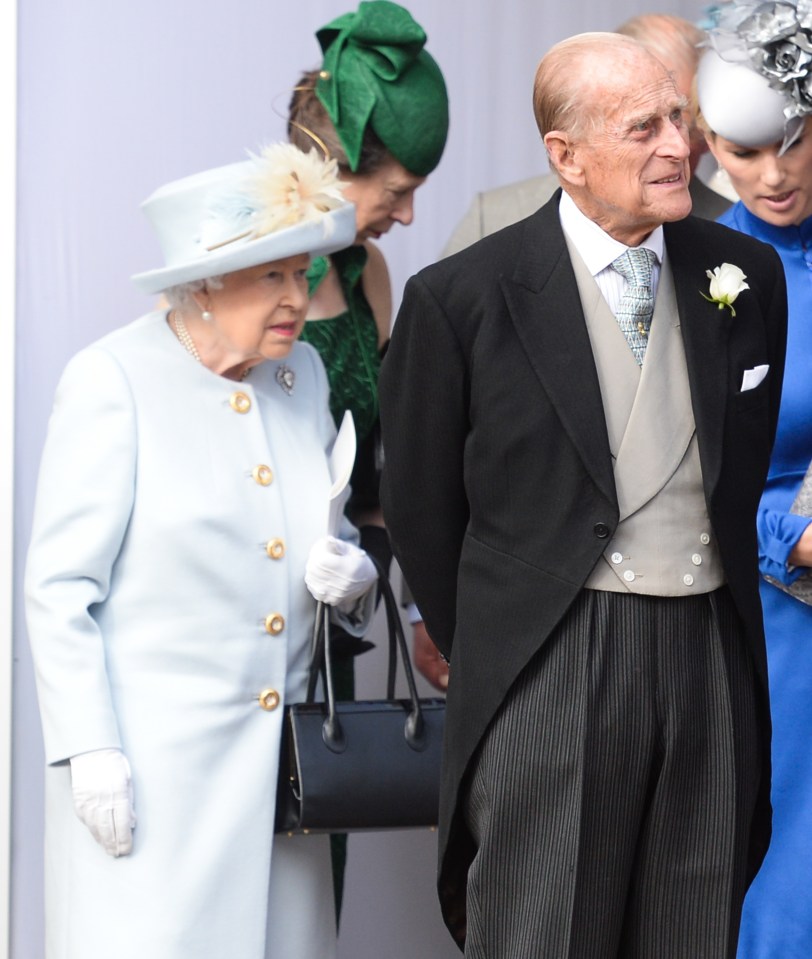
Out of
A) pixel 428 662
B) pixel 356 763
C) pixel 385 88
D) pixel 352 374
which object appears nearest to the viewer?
pixel 356 763

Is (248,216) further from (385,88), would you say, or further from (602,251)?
(602,251)

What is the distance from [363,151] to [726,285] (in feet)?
4.35

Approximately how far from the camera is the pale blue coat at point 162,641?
118 inches

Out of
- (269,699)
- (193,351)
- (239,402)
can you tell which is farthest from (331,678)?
(193,351)

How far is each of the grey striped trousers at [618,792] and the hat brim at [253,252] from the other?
1.11 m

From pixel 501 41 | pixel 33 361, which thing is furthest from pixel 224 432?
pixel 501 41

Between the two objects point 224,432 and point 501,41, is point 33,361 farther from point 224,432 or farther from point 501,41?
point 501,41

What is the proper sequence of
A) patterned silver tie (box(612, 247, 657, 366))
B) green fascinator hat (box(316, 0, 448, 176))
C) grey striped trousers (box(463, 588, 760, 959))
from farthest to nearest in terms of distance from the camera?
green fascinator hat (box(316, 0, 448, 176)) < patterned silver tie (box(612, 247, 657, 366)) < grey striped trousers (box(463, 588, 760, 959))

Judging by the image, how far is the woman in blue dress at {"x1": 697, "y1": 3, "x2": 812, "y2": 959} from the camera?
2996 millimetres

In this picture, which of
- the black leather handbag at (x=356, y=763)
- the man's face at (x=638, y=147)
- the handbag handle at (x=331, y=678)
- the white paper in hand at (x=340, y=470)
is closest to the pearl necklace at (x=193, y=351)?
the white paper in hand at (x=340, y=470)

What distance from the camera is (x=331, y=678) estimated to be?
3.10 m

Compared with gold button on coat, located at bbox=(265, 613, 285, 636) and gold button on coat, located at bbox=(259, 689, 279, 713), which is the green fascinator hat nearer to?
gold button on coat, located at bbox=(265, 613, 285, 636)

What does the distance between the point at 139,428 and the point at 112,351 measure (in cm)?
16

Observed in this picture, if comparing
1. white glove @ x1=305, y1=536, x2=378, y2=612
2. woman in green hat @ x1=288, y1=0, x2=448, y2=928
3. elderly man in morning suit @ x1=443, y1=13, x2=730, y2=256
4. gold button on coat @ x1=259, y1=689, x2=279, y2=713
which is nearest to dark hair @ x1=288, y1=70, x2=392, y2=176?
woman in green hat @ x1=288, y1=0, x2=448, y2=928
